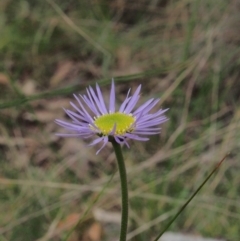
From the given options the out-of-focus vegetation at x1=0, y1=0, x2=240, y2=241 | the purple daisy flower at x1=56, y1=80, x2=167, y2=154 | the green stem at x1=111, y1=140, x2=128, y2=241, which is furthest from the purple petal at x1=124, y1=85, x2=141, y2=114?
the out-of-focus vegetation at x1=0, y1=0, x2=240, y2=241

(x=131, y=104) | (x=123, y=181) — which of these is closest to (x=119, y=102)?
(x=131, y=104)

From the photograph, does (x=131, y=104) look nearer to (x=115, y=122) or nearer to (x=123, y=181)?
(x=115, y=122)

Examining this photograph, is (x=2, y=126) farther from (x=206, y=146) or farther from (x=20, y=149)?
(x=206, y=146)

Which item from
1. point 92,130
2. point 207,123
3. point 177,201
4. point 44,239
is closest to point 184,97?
point 207,123

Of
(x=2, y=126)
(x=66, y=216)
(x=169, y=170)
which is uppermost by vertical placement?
(x=2, y=126)

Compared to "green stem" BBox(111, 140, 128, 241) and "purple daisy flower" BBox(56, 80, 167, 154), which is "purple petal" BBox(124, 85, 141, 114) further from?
"green stem" BBox(111, 140, 128, 241)

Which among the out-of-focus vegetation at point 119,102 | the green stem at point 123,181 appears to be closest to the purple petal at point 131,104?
the green stem at point 123,181
